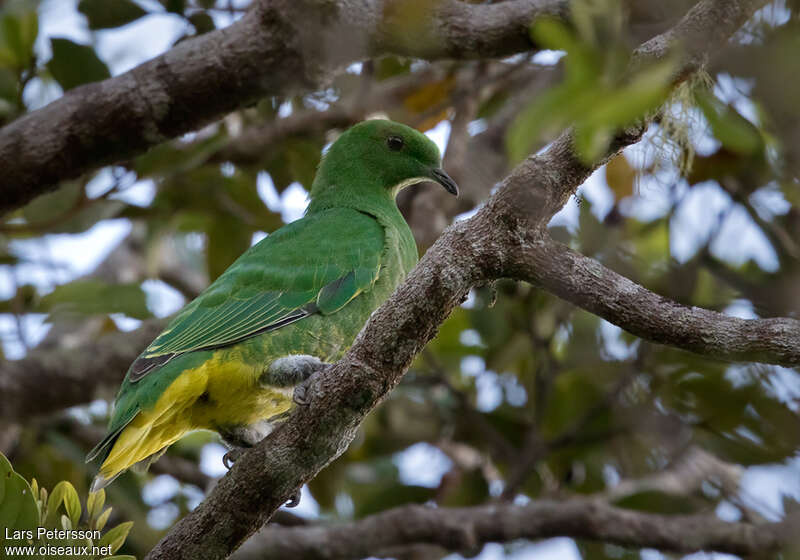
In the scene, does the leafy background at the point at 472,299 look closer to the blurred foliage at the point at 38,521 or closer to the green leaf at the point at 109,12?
the green leaf at the point at 109,12

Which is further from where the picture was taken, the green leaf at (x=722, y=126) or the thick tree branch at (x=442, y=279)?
the thick tree branch at (x=442, y=279)

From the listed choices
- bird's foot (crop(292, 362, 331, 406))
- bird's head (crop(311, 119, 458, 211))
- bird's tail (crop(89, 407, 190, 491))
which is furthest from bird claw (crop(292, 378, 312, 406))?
bird's head (crop(311, 119, 458, 211))

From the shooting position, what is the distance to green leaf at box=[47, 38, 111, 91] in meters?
3.86

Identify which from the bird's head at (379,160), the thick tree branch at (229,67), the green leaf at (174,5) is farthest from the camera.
Result: the bird's head at (379,160)

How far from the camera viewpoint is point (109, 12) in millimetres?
3854

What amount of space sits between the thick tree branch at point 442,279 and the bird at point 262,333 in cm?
25

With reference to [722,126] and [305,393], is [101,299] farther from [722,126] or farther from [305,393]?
[722,126]

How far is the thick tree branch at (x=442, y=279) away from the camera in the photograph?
7.63ft

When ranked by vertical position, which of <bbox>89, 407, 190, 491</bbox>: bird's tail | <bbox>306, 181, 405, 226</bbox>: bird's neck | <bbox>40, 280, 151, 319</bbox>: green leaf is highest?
<bbox>89, 407, 190, 491</bbox>: bird's tail

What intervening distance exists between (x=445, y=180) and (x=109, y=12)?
64.8 inches

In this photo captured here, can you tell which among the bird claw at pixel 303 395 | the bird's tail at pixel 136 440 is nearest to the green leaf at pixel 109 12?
the bird's tail at pixel 136 440

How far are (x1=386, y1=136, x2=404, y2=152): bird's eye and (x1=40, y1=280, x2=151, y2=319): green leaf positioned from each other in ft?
4.53

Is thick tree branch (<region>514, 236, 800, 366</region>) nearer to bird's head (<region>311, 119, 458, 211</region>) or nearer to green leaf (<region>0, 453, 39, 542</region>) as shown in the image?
green leaf (<region>0, 453, 39, 542</region>)

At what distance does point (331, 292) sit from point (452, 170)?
1634 mm
